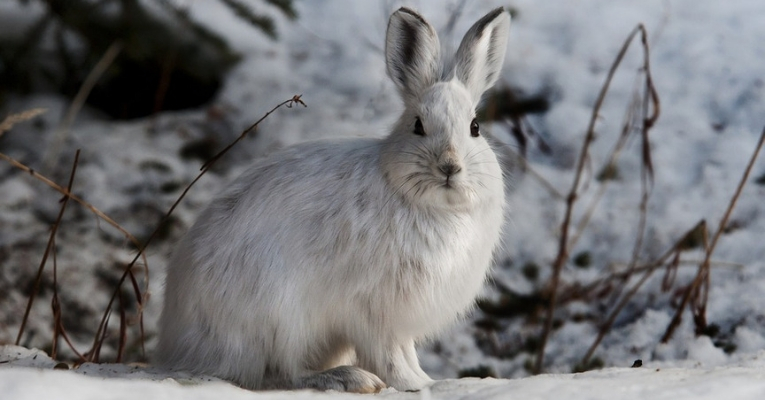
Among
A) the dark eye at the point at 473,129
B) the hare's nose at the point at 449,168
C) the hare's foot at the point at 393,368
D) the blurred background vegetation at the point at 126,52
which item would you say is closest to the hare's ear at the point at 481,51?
the dark eye at the point at 473,129

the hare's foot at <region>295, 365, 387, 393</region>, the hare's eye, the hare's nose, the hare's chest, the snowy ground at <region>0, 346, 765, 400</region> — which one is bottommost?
the snowy ground at <region>0, 346, 765, 400</region>

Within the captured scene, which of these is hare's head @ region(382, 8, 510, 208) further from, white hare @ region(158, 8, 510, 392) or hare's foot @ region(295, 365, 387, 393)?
hare's foot @ region(295, 365, 387, 393)

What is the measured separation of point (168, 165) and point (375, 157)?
261 cm

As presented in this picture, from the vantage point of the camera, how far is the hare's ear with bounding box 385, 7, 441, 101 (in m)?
2.96

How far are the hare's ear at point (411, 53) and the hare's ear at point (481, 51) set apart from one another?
9 centimetres

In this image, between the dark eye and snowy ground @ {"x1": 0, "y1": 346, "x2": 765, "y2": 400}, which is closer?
snowy ground @ {"x1": 0, "y1": 346, "x2": 765, "y2": 400}

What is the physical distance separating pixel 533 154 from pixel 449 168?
99.9 inches

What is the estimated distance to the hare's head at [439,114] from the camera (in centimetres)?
275

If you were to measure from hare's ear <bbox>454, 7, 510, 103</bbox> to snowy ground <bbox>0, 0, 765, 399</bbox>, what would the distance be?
146cm

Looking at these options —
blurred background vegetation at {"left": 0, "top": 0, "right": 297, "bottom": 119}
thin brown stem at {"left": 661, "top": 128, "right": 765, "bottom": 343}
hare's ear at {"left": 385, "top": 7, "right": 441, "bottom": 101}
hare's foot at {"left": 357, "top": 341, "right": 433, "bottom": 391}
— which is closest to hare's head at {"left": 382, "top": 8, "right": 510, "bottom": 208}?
hare's ear at {"left": 385, "top": 7, "right": 441, "bottom": 101}

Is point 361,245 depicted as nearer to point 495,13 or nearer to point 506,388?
point 506,388

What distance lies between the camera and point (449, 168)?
2689 millimetres

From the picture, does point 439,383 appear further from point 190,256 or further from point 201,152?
point 201,152

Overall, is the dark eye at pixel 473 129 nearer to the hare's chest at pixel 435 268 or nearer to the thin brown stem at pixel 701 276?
the hare's chest at pixel 435 268
